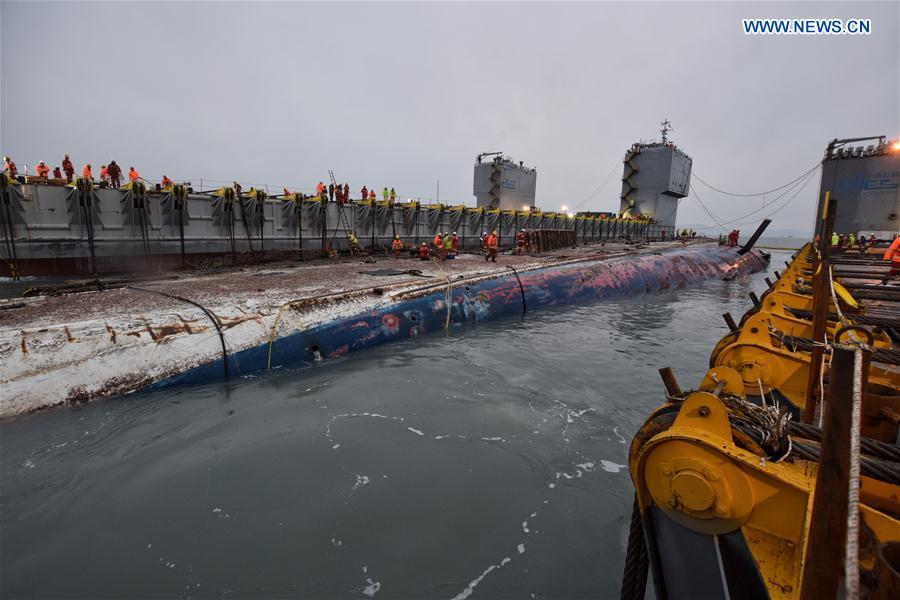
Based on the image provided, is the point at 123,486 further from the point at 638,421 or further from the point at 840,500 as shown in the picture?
the point at 638,421

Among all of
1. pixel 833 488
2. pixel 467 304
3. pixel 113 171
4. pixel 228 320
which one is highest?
pixel 113 171

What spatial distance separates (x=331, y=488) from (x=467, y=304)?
314 inches

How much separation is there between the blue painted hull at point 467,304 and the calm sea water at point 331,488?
1.70 ft

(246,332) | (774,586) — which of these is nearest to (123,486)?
(246,332)

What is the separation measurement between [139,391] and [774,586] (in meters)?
8.71

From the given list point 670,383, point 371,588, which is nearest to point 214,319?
point 371,588

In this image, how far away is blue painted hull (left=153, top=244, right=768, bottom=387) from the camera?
855cm

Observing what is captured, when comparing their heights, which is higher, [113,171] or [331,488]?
[113,171]

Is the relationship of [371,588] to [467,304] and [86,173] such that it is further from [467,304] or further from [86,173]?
[86,173]

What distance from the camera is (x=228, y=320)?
8.52 metres

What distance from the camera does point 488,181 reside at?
5038 cm

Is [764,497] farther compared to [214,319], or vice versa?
[214,319]

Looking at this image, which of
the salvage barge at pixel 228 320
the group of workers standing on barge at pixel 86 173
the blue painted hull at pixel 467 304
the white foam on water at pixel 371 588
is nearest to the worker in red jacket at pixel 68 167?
the group of workers standing on barge at pixel 86 173

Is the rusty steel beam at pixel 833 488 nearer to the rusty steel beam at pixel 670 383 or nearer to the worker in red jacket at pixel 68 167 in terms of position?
the rusty steel beam at pixel 670 383
